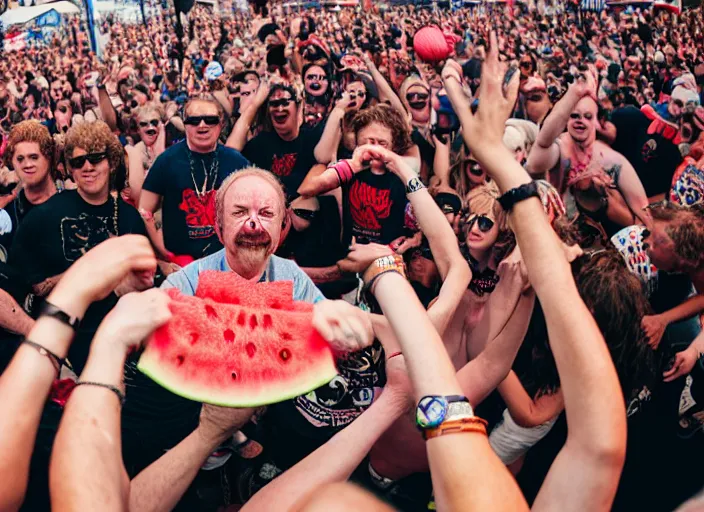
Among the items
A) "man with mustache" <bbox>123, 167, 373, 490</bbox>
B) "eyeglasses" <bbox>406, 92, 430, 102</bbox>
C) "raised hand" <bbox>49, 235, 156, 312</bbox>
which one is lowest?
"man with mustache" <bbox>123, 167, 373, 490</bbox>

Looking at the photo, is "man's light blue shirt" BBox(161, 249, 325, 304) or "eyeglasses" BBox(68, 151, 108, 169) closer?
"man's light blue shirt" BBox(161, 249, 325, 304)

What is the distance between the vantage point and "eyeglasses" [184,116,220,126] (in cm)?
436

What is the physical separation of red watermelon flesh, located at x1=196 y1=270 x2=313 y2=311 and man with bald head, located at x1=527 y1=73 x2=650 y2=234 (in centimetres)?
289

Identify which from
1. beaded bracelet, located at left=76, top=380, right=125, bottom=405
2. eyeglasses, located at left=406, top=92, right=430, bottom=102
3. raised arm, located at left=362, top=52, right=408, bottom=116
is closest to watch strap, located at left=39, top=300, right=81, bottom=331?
beaded bracelet, located at left=76, top=380, right=125, bottom=405

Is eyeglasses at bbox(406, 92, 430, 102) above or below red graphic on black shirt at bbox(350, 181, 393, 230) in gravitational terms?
above

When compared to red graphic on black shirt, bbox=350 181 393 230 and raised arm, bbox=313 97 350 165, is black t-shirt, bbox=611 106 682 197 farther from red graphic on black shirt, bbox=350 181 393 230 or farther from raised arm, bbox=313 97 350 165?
raised arm, bbox=313 97 350 165

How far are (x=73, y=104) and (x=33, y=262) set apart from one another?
4.16 metres

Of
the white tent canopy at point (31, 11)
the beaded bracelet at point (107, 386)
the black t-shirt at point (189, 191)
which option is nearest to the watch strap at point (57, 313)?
the beaded bracelet at point (107, 386)

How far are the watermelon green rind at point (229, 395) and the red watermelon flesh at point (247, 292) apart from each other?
0.20 metres

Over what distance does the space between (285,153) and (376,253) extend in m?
3.44

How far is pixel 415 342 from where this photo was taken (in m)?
1.16

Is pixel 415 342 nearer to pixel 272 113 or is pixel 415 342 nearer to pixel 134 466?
pixel 134 466

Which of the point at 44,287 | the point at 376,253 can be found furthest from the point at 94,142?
the point at 376,253

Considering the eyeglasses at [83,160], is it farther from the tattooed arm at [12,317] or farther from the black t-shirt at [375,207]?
the black t-shirt at [375,207]
